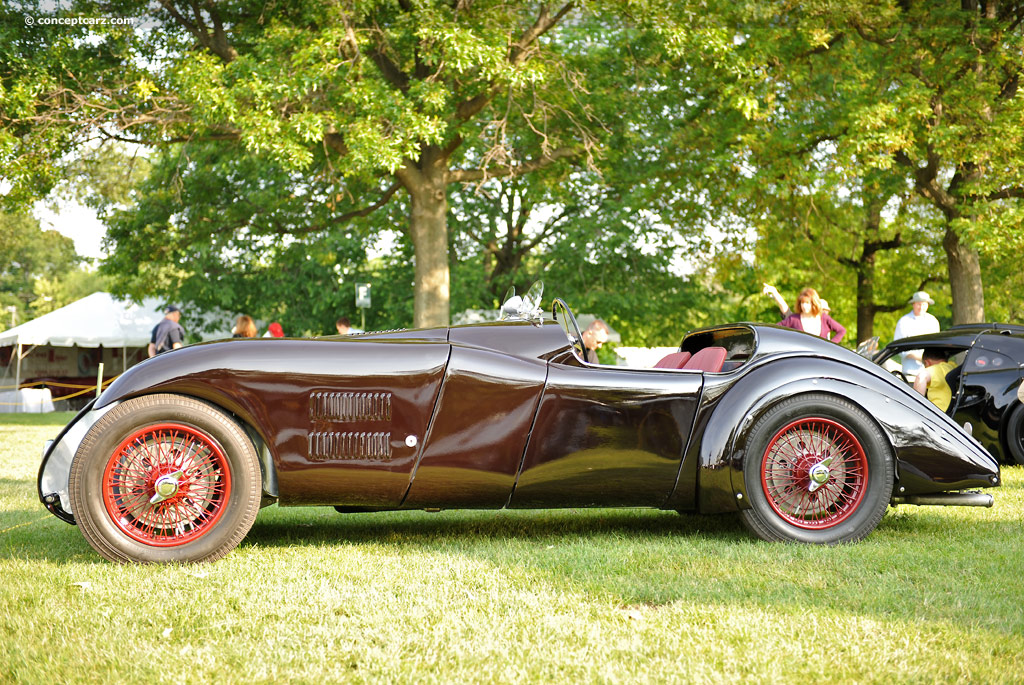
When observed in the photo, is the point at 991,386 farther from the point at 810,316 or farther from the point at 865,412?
the point at 865,412

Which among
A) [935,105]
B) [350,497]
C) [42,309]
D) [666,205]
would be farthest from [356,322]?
[42,309]

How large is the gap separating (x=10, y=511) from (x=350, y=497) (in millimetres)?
2837

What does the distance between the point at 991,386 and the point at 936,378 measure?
517 millimetres

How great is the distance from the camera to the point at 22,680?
2.61 m

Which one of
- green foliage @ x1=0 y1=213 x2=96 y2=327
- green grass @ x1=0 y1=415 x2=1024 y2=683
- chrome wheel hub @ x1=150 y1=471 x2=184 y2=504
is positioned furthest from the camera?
green foliage @ x1=0 y1=213 x2=96 y2=327

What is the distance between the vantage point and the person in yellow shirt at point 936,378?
774 centimetres

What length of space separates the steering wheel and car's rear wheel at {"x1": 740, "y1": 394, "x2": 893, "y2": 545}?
3.12ft

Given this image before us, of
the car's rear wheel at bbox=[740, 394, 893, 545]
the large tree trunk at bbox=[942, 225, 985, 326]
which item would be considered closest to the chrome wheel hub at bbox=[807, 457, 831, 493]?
the car's rear wheel at bbox=[740, 394, 893, 545]

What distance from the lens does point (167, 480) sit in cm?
396

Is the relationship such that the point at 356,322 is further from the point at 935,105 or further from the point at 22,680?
the point at 22,680

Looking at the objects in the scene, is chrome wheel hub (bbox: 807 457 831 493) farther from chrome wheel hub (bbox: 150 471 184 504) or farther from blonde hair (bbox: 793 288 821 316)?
blonde hair (bbox: 793 288 821 316)

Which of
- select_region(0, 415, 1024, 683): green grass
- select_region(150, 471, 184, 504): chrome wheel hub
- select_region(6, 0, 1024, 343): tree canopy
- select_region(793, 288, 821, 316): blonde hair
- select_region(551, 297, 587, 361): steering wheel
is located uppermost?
select_region(6, 0, 1024, 343): tree canopy

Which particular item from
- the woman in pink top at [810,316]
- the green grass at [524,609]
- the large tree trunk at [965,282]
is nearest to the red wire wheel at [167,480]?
the green grass at [524,609]

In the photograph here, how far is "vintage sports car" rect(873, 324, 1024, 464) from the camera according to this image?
7.27 metres
